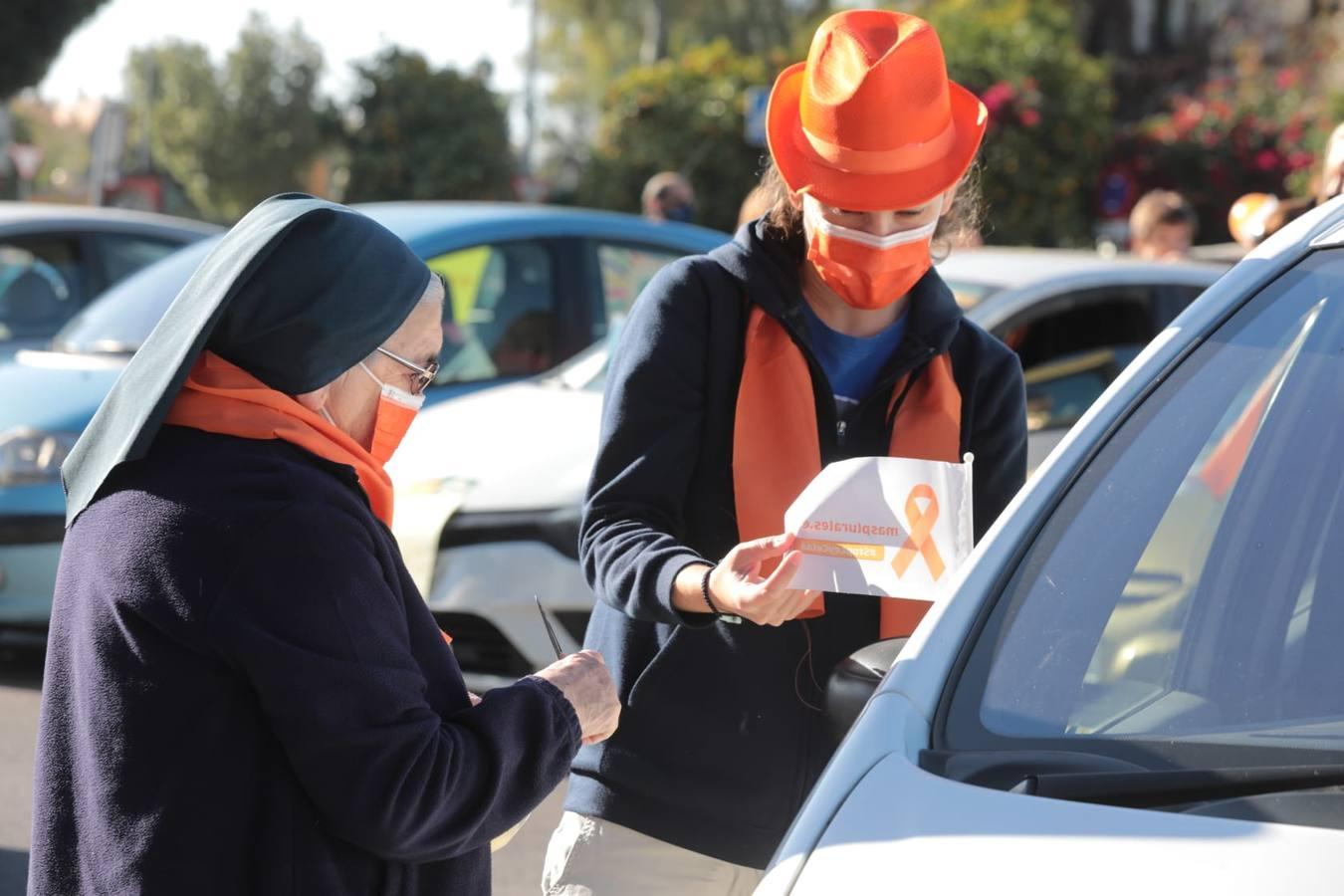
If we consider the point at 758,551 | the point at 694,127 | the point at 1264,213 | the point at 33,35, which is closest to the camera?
the point at 758,551

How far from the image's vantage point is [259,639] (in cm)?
172

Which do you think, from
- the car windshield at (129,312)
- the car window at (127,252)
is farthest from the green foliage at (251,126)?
the car windshield at (129,312)

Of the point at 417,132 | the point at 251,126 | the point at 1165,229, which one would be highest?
the point at 1165,229

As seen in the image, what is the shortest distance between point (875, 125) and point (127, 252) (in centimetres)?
710

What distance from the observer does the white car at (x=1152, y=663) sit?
1.66 metres

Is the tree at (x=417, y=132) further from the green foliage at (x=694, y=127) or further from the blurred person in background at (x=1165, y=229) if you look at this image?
the blurred person in background at (x=1165, y=229)

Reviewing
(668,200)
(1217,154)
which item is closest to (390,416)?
(668,200)

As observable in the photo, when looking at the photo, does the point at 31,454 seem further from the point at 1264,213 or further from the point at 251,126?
the point at 251,126

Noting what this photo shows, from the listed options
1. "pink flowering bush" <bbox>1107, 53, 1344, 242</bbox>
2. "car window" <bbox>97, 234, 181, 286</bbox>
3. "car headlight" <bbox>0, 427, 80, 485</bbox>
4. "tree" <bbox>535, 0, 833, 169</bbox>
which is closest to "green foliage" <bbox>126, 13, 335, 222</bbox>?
"tree" <bbox>535, 0, 833, 169</bbox>

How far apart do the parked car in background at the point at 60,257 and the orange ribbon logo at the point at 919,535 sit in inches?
261

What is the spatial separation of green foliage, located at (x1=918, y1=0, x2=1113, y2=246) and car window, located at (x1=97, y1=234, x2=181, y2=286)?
11394 millimetres

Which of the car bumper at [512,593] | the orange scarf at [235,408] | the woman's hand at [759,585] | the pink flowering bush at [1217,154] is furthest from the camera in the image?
the pink flowering bush at [1217,154]

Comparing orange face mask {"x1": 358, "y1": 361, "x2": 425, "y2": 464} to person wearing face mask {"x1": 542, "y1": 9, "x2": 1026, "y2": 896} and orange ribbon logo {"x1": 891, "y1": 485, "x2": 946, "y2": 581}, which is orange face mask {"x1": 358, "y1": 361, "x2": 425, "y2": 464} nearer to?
person wearing face mask {"x1": 542, "y1": 9, "x2": 1026, "y2": 896}

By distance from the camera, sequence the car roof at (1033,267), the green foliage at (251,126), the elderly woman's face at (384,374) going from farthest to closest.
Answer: the green foliage at (251,126)
the car roof at (1033,267)
the elderly woman's face at (384,374)
